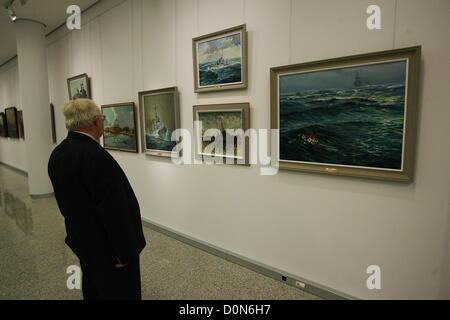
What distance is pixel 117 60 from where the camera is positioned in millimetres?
4883

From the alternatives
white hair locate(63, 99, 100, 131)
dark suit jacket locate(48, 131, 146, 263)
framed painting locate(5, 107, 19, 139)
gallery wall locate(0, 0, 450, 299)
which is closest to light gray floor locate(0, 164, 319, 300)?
gallery wall locate(0, 0, 450, 299)

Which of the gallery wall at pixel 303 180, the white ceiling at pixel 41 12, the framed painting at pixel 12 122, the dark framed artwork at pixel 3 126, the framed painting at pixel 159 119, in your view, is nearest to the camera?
the gallery wall at pixel 303 180

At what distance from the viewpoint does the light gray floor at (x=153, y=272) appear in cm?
285

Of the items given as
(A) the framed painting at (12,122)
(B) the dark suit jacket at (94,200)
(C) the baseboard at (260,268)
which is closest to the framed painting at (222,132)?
(C) the baseboard at (260,268)

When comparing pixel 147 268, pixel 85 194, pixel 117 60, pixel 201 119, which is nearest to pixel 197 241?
pixel 147 268

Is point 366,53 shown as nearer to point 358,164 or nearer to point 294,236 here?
point 358,164

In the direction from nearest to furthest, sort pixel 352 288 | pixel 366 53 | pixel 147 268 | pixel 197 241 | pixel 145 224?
pixel 366 53, pixel 352 288, pixel 147 268, pixel 197 241, pixel 145 224

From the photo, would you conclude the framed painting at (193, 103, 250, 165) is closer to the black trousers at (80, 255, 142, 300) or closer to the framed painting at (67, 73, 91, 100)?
the black trousers at (80, 255, 142, 300)

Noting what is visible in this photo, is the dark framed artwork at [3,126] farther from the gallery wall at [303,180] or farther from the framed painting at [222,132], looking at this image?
the framed painting at [222,132]

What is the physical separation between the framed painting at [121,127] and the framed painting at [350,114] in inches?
113

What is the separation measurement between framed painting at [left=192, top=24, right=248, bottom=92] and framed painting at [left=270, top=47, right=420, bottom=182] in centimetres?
48

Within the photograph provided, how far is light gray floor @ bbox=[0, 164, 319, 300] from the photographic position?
9.34ft

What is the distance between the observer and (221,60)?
324cm
